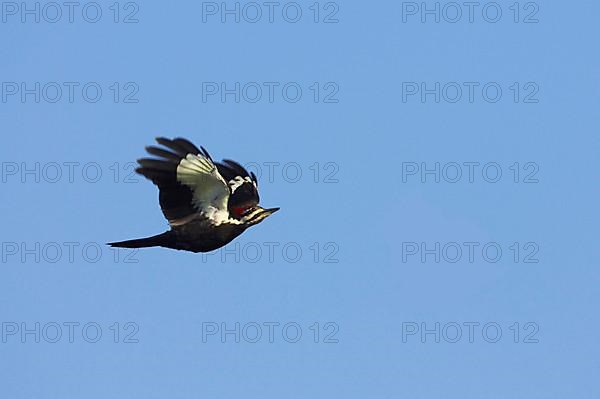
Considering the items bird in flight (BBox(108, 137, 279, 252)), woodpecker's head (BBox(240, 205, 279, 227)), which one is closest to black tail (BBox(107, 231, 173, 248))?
bird in flight (BBox(108, 137, 279, 252))

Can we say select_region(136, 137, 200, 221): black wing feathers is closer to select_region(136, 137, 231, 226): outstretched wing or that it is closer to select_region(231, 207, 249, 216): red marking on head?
select_region(136, 137, 231, 226): outstretched wing

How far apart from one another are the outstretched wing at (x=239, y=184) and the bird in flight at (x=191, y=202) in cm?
49

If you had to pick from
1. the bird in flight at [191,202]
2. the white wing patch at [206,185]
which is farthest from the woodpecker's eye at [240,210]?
the white wing patch at [206,185]

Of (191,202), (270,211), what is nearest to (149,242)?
(191,202)

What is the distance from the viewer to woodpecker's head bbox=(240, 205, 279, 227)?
3425 centimetres

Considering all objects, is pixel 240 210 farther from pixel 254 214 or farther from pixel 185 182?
pixel 185 182

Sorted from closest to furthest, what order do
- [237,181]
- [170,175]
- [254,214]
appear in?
[170,175], [254,214], [237,181]

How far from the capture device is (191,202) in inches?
1309

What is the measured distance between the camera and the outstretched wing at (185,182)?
32125mm

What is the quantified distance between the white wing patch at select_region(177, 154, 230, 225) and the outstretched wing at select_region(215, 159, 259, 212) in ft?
4.45

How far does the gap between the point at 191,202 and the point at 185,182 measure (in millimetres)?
618

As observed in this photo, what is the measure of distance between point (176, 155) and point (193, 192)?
1200 millimetres

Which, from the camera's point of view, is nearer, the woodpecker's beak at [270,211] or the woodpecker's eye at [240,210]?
the woodpecker's eye at [240,210]

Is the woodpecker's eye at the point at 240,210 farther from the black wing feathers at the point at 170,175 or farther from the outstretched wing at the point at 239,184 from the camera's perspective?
the black wing feathers at the point at 170,175
